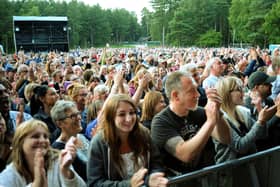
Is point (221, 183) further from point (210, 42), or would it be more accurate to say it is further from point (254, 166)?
point (210, 42)

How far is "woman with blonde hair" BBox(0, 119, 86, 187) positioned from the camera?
235 centimetres

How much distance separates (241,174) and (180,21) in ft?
252

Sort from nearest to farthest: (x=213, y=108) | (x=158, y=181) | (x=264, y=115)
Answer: (x=158, y=181)
(x=213, y=108)
(x=264, y=115)

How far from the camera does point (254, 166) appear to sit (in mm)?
2863

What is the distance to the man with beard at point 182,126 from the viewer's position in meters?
2.59

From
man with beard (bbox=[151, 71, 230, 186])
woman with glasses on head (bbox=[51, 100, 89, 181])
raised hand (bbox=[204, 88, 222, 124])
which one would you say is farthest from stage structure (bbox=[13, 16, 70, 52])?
raised hand (bbox=[204, 88, 222, 124])

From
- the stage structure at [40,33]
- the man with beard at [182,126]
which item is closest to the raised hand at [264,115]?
the man with beard at [182,126]

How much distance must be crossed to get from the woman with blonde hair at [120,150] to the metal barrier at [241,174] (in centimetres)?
26

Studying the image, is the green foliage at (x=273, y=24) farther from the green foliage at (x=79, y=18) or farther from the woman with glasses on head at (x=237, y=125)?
the woman with glasses on head at (x=237, y=125)

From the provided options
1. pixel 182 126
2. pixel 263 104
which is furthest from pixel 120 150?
pixel 263 104

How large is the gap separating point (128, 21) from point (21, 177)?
395ft

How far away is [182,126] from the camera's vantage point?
2732 mm

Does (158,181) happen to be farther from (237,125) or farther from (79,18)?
(79,18)

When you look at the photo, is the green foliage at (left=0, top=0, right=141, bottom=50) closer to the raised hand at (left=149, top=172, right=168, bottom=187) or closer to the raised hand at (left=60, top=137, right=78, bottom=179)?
the raised hand at (left=60, top=137, right=78, bottom=179)
